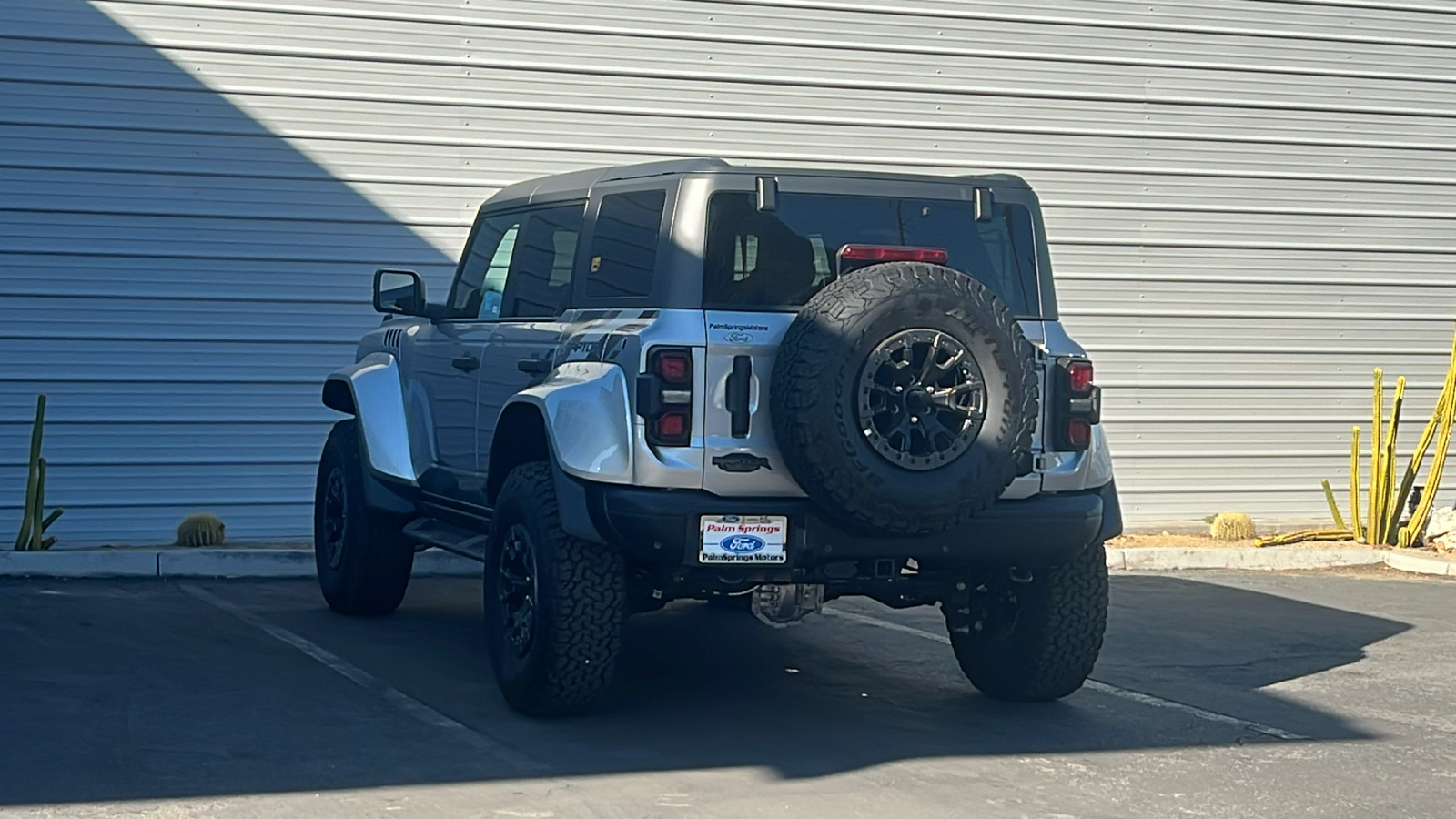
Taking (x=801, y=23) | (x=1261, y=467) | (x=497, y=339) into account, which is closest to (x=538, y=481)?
(x=497, y=339)

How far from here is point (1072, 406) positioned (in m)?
6.82

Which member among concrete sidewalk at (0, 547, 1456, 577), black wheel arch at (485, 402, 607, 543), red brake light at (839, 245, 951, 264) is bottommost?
concrete sidewalk at (0, 547, 1456, 577)

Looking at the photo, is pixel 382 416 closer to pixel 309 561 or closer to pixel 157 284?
pixel 309 561

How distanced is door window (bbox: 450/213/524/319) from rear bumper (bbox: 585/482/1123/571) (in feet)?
6.87

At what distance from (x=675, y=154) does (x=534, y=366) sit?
5.64 m

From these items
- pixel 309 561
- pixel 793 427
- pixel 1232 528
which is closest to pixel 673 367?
pixel 793 427

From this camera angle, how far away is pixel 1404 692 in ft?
25.0

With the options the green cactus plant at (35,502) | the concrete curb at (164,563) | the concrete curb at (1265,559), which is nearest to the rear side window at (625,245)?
the concrete curb at (164,563)

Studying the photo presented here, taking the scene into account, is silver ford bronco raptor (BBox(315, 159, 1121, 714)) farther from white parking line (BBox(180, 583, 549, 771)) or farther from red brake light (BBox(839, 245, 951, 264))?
white parking line (BBox(180, 583, 549, 771))

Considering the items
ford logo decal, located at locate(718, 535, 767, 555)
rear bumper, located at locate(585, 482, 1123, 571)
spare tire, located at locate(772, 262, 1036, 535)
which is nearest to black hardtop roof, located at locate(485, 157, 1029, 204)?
spare tire, located at locate(772, 262, 1036, 535)

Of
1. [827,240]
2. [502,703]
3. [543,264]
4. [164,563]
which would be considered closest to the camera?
[827,240]

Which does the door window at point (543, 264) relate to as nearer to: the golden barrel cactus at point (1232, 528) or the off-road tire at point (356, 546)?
the off-road tire at point (356, 546)

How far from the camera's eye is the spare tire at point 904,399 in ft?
20.2

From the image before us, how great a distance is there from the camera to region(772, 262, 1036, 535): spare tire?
614cm
